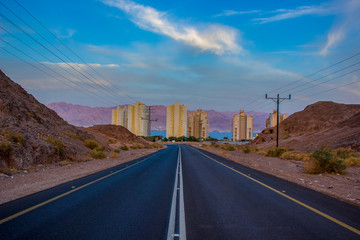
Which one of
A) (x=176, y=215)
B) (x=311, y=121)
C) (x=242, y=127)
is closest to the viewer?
(x=176, y=215)

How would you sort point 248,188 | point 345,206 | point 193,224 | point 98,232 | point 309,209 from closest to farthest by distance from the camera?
point 98,232 < point 193,224 < point 309,209 < point 345,206 < point 248,188

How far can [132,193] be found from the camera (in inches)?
383

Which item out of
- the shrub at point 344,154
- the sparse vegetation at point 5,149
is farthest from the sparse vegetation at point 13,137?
the shrub at point 344,154

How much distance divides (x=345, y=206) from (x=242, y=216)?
3.58m

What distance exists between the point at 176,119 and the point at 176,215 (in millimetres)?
167490

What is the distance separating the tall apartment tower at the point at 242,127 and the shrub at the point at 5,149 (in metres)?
174

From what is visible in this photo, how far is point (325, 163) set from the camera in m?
18.3

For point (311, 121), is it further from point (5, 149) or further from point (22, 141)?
point (5, 149)

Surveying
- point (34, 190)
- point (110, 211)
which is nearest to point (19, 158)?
point (34, 190)

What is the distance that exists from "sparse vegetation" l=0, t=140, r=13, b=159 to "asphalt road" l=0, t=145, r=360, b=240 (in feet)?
25.0

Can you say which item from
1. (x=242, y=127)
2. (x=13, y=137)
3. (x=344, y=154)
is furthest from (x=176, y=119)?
(x=13, y=137)

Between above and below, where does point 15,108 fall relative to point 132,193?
above

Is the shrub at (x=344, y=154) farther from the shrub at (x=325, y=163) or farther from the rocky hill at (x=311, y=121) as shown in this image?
the rocky hill at (x=311, y=121)

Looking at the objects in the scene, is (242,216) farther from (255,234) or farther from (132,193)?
(132,193)
